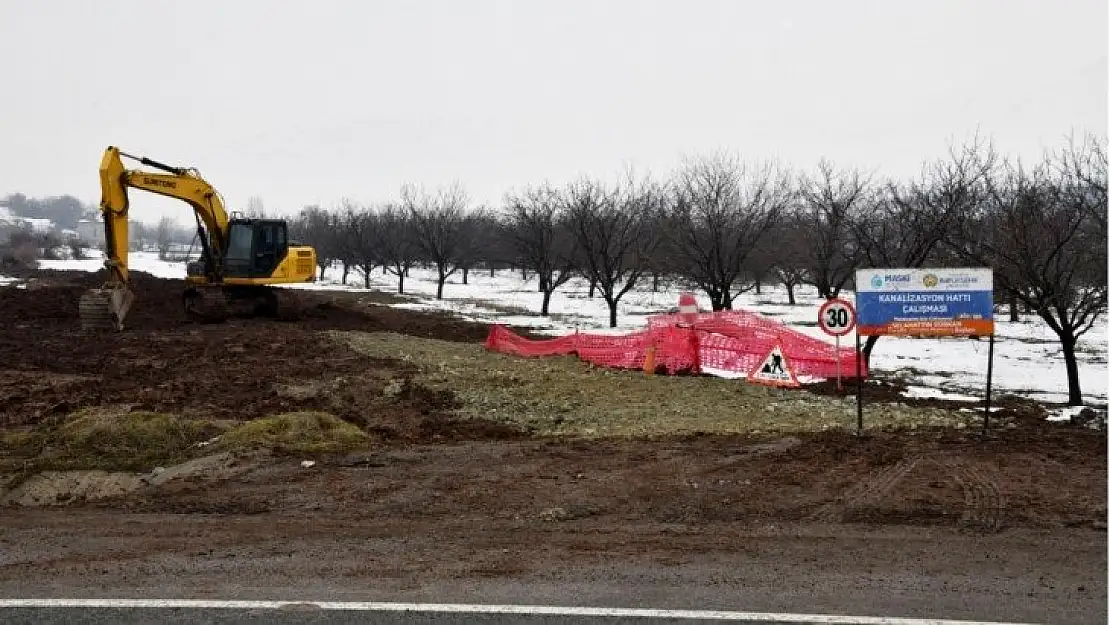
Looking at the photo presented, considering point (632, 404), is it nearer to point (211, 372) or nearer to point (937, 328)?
point (937, 328)

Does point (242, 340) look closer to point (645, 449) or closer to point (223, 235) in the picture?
point (223, 235)

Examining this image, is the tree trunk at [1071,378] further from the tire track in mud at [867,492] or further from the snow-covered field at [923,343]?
the tire track in mud at [867,492]

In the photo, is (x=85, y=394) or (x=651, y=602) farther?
(x=85, y=394)

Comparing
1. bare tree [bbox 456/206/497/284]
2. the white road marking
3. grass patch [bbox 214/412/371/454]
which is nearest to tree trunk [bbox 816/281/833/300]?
grass patch [bbox 214/412/371/454]

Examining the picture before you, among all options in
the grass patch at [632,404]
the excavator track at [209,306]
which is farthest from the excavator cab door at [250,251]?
the grass patch at [632,404]

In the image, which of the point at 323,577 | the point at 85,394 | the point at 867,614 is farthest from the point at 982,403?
the point at 85,394

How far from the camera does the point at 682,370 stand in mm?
15570

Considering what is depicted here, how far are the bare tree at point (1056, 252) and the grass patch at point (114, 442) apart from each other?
12.9 metres

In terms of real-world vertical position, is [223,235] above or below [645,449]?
above

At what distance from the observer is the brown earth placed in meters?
5.10

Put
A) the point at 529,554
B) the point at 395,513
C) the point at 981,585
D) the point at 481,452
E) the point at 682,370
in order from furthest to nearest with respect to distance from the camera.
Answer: the point at 682,370
the point at 481,452
the point at 395,513
the point at 529,554
the point at 981,585

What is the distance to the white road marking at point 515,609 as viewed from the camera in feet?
15.0

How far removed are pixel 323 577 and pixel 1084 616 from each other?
448 cm

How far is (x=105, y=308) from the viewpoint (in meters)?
20.7
